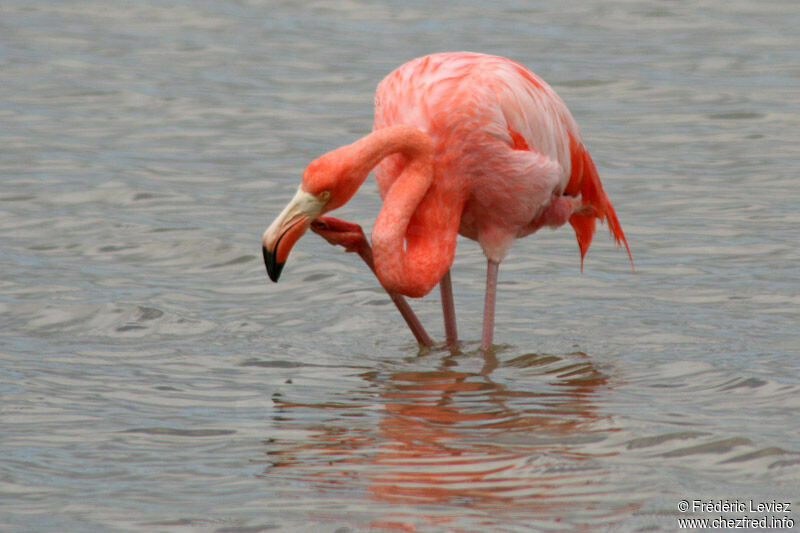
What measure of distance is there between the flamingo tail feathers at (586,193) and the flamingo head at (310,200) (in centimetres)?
148

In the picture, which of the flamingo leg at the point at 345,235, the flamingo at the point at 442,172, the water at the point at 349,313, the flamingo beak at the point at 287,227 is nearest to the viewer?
the water at the point at 349,313

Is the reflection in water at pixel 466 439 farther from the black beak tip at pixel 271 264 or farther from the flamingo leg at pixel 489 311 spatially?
the black beak tip at pixel 271 264

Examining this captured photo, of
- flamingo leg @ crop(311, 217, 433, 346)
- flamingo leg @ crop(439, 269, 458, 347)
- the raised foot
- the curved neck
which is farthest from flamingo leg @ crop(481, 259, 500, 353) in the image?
the raised foot

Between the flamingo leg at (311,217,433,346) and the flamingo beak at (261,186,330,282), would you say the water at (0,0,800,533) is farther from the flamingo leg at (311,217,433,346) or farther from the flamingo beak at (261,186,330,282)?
the flamingo beak at (261,186,330,282)

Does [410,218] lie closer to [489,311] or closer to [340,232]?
[340,232]

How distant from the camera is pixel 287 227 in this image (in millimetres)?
5734

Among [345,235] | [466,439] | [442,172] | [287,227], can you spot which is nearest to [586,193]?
[442,172]

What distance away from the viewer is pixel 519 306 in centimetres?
774

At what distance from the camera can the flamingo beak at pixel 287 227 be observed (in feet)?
18.7

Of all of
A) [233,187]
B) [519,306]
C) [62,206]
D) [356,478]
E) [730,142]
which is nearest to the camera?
[356,478]

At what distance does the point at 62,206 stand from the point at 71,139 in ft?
6.60

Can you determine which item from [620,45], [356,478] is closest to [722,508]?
[356,478]

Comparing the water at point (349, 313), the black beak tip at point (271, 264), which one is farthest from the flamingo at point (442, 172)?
the water at point (349, 313)

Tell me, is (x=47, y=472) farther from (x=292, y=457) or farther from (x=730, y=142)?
(x=730, y=142)
